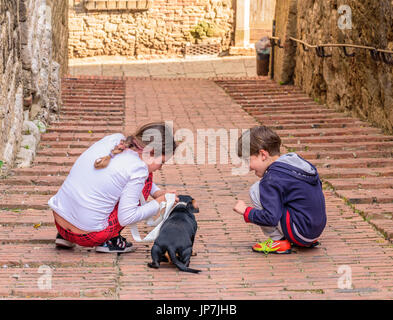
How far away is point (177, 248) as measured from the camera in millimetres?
3559

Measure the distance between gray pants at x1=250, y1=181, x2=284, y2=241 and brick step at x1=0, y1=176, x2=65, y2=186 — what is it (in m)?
2.06

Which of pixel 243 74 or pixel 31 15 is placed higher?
pixel 31 15

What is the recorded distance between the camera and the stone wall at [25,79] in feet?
18.6

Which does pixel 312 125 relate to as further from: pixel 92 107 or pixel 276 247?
pixel 276 247

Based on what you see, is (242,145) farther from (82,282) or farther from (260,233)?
(82,282)

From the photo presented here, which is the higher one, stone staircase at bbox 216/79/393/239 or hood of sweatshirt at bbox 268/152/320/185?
hood of sweatshirt at bbox 268/152/320/185

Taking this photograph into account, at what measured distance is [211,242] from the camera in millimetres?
4203

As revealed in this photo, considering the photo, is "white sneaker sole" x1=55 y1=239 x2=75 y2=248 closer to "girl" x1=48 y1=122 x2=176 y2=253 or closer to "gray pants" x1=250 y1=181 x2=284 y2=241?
"girl" x1=48 y1=122 x2=176 y2=253

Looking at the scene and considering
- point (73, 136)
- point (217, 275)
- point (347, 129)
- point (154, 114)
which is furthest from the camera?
point (154, 114)

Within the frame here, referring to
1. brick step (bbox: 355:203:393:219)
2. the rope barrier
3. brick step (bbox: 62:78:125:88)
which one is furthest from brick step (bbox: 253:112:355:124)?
brick step (bbox: 355:203:393:219)

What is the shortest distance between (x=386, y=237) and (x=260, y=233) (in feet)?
2.54

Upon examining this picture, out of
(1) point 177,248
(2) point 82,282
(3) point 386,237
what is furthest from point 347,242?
(2) point 82,282

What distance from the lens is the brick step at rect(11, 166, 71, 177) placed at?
5.68m

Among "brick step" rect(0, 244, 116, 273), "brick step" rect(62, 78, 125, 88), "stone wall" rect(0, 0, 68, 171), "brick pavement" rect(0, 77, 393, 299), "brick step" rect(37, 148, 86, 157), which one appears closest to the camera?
"brick pavement" rect(0, 77, 393, 299)
